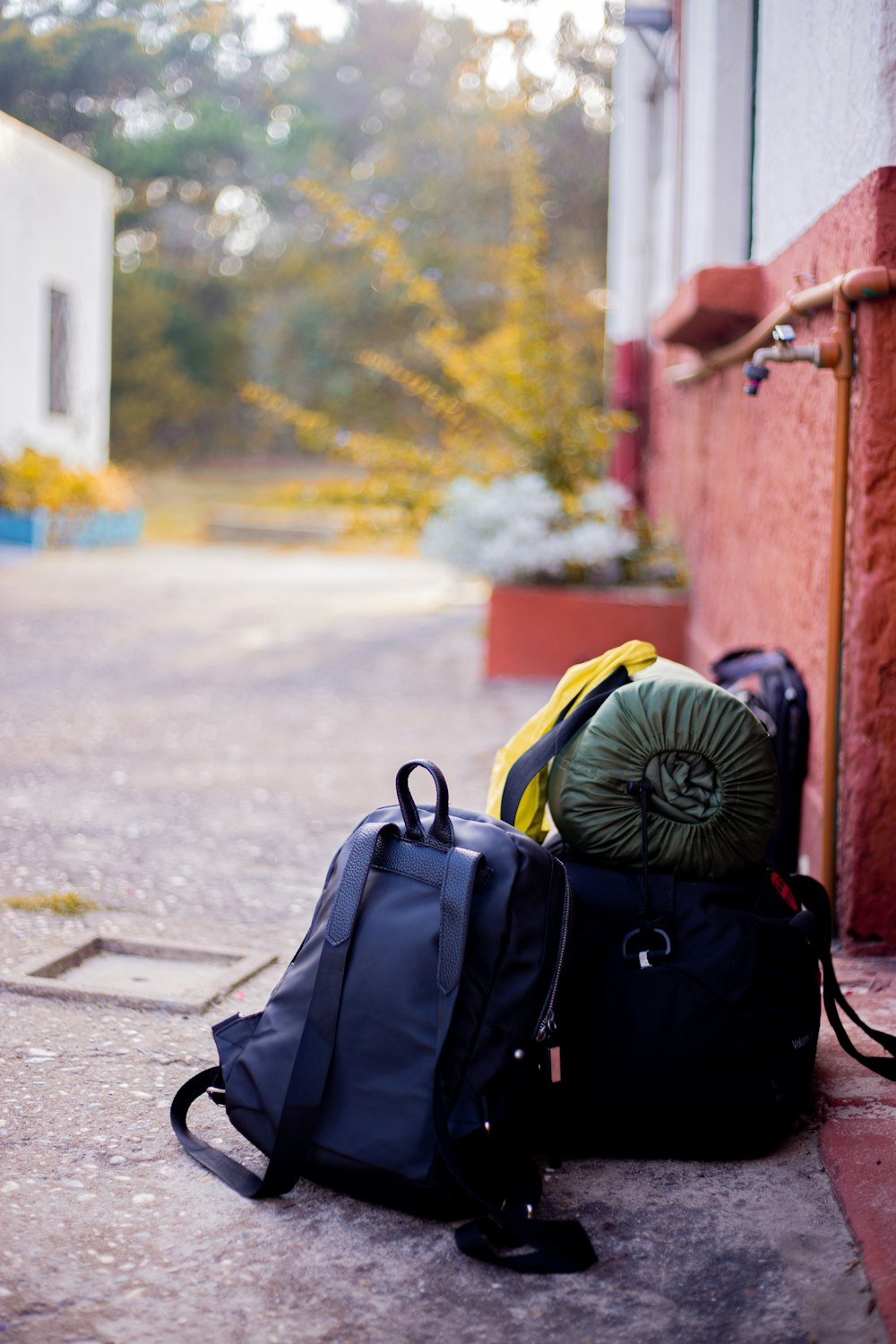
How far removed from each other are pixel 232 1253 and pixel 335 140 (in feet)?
72.6

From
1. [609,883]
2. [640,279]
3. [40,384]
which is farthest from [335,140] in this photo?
[609,883]

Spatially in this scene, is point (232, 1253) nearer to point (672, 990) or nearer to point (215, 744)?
point (672, 990)

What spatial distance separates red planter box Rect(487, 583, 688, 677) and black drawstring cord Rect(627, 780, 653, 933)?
13.9 feet

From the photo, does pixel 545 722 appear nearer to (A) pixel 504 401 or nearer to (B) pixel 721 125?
(B) pixel 721 125

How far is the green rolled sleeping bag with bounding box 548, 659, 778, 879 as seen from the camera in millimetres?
2412

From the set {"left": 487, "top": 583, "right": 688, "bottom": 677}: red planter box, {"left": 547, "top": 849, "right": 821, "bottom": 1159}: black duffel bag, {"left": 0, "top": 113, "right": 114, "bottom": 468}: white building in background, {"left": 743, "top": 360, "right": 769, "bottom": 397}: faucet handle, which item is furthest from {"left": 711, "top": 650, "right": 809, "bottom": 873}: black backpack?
{"left": 0, "top": 113, "right": 114, "bottom": 468}: white building in background

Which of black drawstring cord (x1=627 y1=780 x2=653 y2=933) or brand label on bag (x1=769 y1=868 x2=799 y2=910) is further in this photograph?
brand label on bag (x1=769 y1=868 x2=799 y2=910)

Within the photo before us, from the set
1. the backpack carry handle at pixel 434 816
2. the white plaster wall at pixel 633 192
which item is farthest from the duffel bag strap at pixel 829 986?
the white plaster wall at pixel 633 192

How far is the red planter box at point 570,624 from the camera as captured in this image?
22.0 ft

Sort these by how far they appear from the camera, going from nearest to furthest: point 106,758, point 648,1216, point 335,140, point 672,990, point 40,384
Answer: point 648,1216, point 672,990, point 106,758, point 40,384, point 335,140

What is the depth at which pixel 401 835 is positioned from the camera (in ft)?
7.10

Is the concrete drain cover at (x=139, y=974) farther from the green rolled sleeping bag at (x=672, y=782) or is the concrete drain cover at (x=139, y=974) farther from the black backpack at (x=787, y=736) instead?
the black backpack at (x=787, y=736)

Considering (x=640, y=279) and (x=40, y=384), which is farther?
(x=40, y=384)

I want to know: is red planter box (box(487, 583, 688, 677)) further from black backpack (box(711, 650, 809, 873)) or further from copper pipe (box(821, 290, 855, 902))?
copper pipe (box(821, 290, 855, 902))
